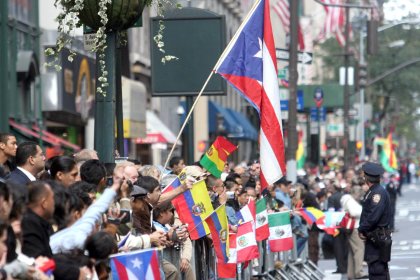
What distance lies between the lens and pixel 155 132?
43719 millimetres

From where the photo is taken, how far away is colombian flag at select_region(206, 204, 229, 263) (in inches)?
568

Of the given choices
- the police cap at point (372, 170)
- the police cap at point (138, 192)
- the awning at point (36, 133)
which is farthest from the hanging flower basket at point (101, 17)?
the awning at point (36, 133)

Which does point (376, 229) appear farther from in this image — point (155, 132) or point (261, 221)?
point (155, 132)

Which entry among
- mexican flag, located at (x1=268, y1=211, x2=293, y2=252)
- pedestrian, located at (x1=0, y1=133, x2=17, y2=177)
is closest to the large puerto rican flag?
mexican flag, located at (x1=268, y1=211, x2=293, y2=252)

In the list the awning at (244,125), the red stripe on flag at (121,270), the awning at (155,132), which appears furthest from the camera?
the awning at (244,125)

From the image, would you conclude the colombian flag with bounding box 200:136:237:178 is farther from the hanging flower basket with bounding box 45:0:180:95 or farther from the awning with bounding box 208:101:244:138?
the awning with bounding box 208:101:244:138

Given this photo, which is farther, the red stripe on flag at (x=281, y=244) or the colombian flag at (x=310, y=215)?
the colombian flag at (x=310, y=215)

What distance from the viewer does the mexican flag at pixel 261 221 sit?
1770 centimetres

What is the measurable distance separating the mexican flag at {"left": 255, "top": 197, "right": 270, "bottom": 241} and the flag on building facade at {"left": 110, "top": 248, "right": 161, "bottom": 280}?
7793 millimetres

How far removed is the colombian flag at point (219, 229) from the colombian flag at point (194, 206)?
0.15 metres

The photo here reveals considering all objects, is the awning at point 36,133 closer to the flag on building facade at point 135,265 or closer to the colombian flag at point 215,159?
the colombian flag at point 215,159

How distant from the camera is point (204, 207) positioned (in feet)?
46.3

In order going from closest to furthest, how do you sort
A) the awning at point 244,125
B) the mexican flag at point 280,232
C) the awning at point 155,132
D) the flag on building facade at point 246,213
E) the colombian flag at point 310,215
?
1. the flag on building facade at point 246,213
2. the mexican flag at point 280,232
3. the colombian flag at point 310,215
4. the awning at point 155,132
5. the awning at point 244,125

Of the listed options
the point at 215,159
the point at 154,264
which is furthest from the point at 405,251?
the point at 154,264
